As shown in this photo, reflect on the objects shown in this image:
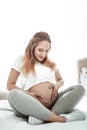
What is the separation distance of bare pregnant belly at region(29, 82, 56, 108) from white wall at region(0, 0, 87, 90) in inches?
32.1

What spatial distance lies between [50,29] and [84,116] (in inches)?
48.6

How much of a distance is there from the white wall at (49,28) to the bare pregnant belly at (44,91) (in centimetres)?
81

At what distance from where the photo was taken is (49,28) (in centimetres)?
242

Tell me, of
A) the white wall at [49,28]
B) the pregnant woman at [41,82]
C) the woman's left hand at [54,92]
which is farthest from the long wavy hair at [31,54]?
the white wall at [49,28]

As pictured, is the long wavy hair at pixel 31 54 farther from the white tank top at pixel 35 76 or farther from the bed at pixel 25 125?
the bed at pixel 25 125

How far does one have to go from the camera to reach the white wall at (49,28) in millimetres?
2357

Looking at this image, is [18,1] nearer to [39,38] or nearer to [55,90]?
[39,38]

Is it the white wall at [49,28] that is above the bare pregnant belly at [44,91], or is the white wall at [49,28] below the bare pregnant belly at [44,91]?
above

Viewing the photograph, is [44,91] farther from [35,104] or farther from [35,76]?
[35,104]

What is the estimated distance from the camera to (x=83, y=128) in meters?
1.11

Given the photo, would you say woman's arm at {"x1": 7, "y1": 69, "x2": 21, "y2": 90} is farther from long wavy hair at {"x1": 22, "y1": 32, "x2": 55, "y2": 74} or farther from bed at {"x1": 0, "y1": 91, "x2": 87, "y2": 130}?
bed at {"x1": 0, "y1": 91, "x2": 87, "y2": 130}

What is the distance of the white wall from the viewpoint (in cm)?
236

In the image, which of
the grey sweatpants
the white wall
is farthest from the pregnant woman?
the white wall

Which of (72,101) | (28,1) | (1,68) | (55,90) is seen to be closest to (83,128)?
(72,101)
